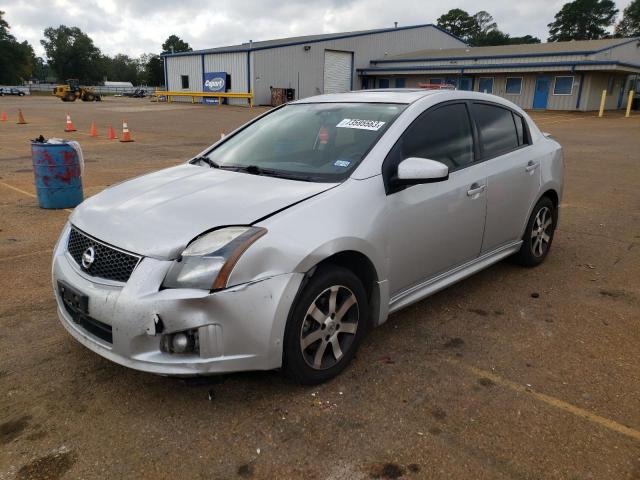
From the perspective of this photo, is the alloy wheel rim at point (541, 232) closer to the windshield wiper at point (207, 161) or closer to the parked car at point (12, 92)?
the windshield wiper at point (207, 161)

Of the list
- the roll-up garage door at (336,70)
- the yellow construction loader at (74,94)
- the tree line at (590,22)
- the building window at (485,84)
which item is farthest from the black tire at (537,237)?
the tree line at (590,22)

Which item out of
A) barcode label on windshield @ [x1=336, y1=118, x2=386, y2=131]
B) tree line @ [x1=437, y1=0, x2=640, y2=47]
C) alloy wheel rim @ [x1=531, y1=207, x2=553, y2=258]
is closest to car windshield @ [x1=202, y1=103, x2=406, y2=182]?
barcode label on windshield @ [x1=336, y1=118, x2=386, y2=131]

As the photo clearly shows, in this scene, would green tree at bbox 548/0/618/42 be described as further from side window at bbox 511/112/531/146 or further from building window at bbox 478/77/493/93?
side window at bbox 511/112/531/146

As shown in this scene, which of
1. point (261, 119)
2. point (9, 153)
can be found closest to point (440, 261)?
point (261, 119)

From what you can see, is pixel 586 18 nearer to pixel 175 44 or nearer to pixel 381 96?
pixel 175 44

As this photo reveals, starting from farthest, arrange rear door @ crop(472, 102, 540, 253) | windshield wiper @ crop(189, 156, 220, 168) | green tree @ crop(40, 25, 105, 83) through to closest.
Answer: green tree @ crop(40, 25, 105, 83) → rear door @ crop(472, 102, 540, 253) → windshield wiper @ crop(189, 156, 220, 168)

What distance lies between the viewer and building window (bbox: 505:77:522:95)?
36.2 m

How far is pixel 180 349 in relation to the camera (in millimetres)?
2570

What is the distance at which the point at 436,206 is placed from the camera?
11.6 ft

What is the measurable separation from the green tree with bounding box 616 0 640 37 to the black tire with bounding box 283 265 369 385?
93.7 metres

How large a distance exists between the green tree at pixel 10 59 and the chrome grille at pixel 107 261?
100409 millimetres

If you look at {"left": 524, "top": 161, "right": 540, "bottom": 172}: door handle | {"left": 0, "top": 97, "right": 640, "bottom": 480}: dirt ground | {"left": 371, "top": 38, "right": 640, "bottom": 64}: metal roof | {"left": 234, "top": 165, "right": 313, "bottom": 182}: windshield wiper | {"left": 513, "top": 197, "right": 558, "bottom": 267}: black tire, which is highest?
{"left": 371, "top": 38, "right": 640, "bottom": 64}: metal roof

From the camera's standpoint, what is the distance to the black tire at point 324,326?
2.77 m

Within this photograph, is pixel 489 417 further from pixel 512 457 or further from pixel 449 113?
pixel 449 113
